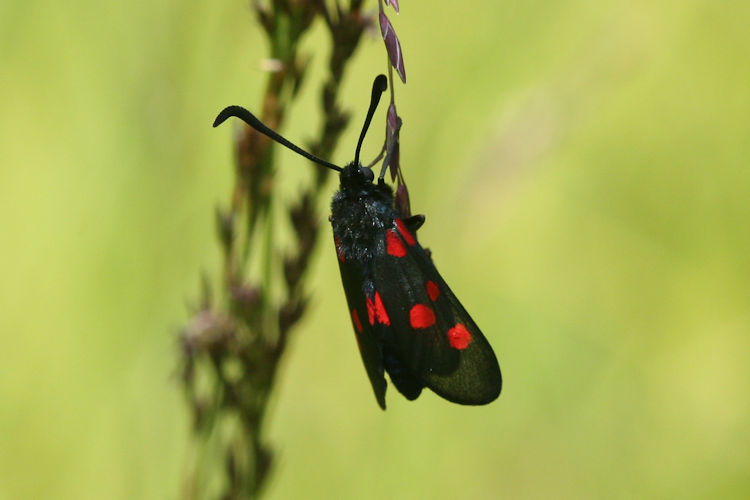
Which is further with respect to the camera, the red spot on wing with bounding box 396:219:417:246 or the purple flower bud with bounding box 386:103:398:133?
the red spot on wing with bounding box 396:219:417:246

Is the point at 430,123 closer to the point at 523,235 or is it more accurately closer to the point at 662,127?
the point at 523,235

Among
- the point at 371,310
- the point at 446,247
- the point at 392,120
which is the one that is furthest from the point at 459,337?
the point at 446,247

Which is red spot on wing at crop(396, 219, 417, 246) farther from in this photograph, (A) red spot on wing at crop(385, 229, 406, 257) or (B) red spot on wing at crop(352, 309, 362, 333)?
(B) red spot on wing at crop(352, 309, 362, 333)

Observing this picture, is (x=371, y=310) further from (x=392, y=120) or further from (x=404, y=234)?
(x=392, y=120)

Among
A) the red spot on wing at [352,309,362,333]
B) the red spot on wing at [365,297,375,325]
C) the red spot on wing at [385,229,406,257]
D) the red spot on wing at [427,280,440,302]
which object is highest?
the red spot on wing at [385,229,406,257]

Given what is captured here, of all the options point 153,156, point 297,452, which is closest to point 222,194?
point 153,156

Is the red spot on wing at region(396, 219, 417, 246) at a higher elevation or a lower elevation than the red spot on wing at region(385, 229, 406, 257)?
higher

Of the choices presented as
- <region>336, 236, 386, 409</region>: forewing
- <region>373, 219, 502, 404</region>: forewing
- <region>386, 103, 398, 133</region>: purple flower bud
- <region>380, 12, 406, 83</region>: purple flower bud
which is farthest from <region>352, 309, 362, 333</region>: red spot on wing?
<region>380, 12, 406, 83</region>: purple flower bud

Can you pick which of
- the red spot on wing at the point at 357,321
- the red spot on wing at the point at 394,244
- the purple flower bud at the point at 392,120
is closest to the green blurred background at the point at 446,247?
the red spot on wing at the point at 357,321
